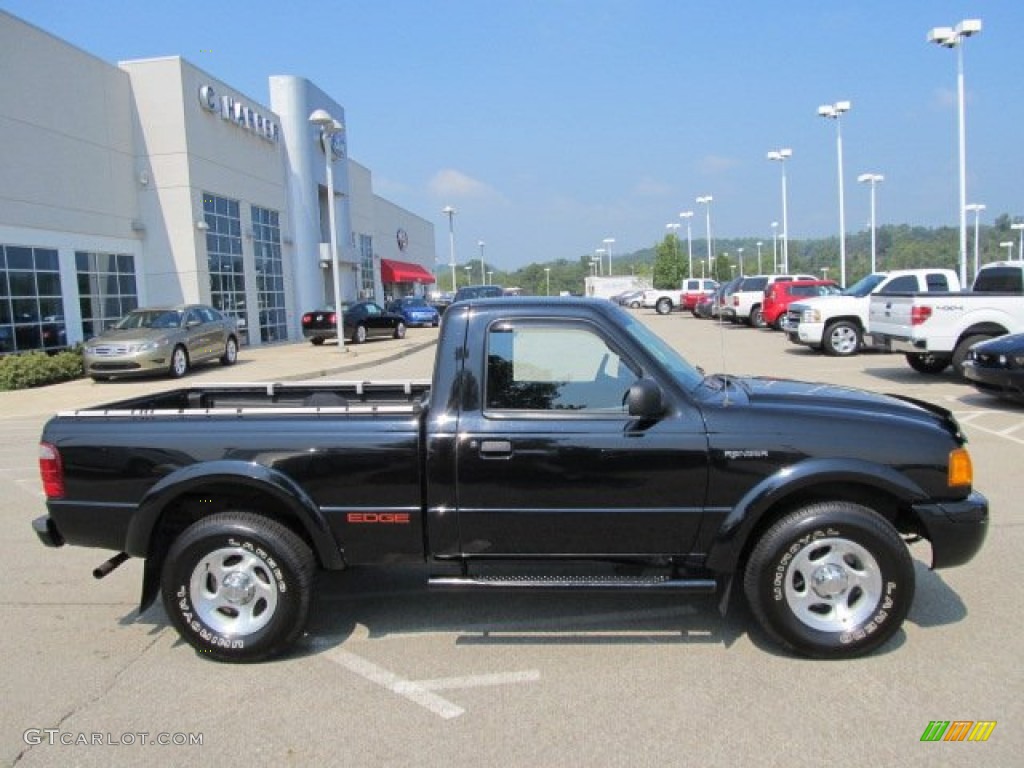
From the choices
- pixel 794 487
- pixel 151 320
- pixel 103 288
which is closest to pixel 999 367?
pixel 794 487

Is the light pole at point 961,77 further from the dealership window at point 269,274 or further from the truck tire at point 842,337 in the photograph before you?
the dealership window at point 269,274

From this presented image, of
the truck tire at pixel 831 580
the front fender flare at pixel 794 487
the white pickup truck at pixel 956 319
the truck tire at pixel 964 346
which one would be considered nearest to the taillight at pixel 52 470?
the front fender flare at pixel 794 487

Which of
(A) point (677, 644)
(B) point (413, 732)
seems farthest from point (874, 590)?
(B) point (413, 732)

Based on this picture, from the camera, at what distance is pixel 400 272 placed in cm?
6266

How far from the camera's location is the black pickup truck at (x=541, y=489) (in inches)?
156

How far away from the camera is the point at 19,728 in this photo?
3584 mm

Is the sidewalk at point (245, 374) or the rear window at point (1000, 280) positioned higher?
the rear window at point (1000, 280)

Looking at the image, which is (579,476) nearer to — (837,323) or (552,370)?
(552,370)

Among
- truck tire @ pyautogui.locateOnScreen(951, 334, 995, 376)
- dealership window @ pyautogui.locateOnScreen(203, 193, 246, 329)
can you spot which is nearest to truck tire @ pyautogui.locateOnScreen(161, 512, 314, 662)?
truck tire @ pyautogui.locateOnScreen(951, 334, 995, 376)

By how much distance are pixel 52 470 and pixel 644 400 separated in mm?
3047

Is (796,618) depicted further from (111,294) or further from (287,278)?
(287,278)

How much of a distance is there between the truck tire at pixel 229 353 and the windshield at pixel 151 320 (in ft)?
7.52

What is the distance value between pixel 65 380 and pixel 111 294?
6.98m

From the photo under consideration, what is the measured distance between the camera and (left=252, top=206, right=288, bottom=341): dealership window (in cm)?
3372
